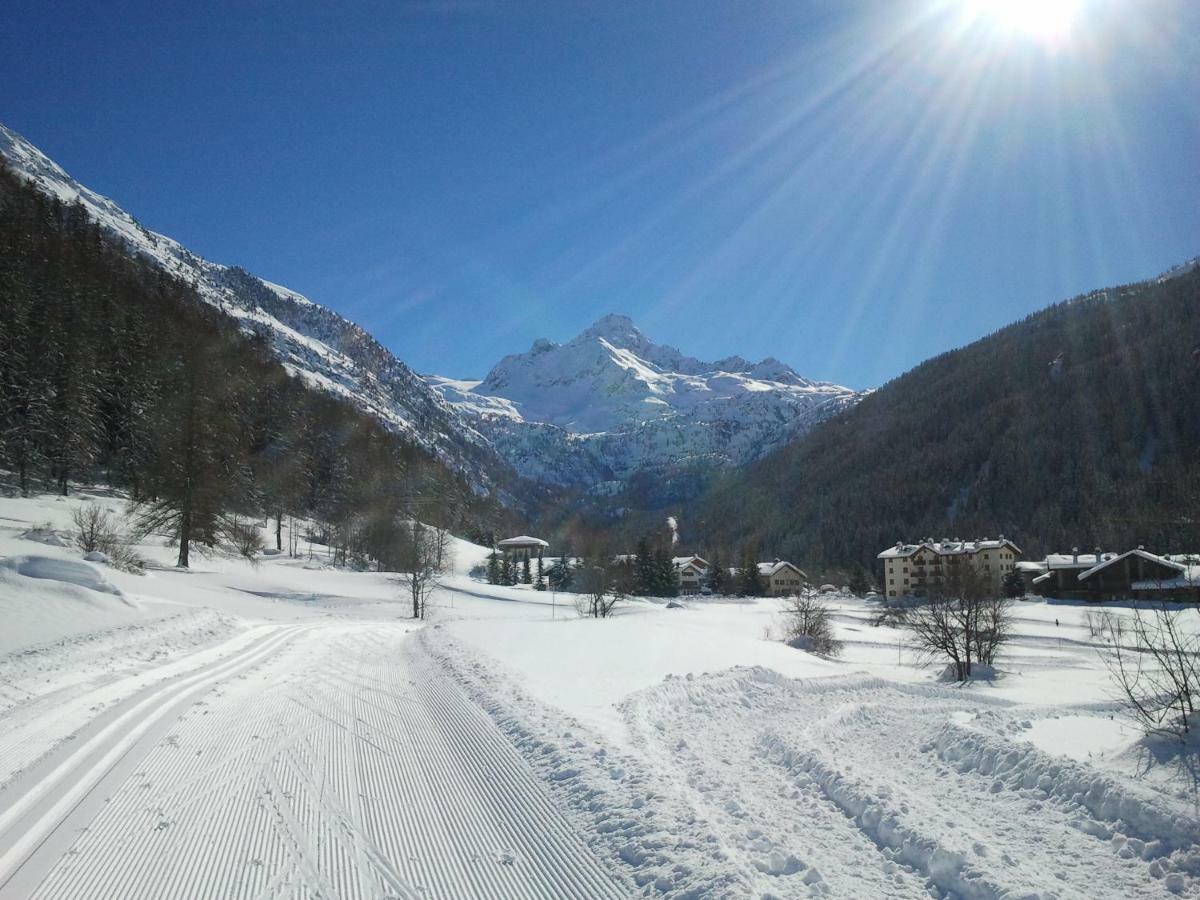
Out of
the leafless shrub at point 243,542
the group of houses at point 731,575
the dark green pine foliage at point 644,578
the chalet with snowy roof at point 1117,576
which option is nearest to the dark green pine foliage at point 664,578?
the dark green pine foliage at point 644,578

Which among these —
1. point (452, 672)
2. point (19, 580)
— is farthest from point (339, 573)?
point (452, 672)

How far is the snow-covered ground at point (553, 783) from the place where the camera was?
4695 millimetres

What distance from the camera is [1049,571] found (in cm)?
7744

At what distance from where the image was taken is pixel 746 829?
5477mm

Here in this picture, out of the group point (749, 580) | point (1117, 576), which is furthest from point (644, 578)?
point (1117, 576)

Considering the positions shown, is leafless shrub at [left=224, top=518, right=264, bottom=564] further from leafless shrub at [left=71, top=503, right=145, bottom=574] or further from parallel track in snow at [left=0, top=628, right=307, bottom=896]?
parallel track in snow at [left=0, top=628, right=307, bottom=896]

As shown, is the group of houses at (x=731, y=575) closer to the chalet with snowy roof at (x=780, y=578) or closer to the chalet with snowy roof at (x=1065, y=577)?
the chalet with snowy roof at (x=780, y=578)

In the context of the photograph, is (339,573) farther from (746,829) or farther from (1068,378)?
(1068,378)

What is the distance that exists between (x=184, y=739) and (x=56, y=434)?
158 ft

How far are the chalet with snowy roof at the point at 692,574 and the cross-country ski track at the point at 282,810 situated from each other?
9179 centimetres

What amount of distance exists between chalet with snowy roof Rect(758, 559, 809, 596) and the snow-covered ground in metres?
87.0

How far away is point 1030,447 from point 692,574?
10499 cm

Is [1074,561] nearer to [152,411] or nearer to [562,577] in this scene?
[562,577]

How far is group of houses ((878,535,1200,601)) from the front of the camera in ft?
189
